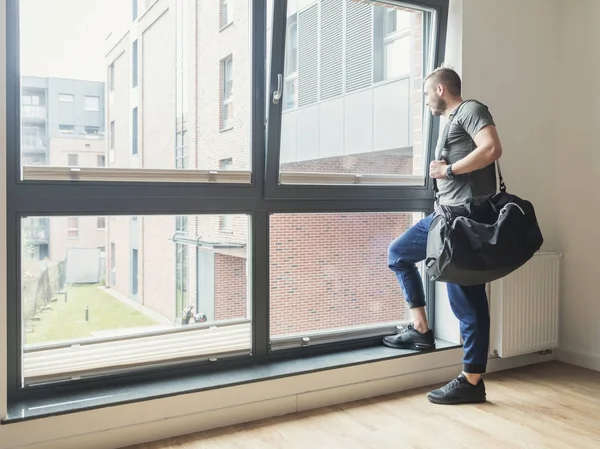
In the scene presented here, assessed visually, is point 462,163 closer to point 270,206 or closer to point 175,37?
point 270,206

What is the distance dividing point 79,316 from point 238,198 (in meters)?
0.93

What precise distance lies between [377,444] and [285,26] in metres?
2.03

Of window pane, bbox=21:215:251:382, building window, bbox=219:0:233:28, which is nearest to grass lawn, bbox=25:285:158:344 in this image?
window pane, bbox=21:215:251:382

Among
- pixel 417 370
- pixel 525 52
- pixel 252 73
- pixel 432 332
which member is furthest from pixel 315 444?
pixel 525 52

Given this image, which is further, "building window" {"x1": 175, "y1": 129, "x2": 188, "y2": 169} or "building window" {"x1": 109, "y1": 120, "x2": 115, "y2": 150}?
"building window" {"x1": 175, "y1": 129, "x2": 188, "y2": 169}

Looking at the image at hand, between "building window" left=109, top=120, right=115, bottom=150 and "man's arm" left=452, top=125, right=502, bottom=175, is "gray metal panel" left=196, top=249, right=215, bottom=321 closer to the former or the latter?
"building window" left=109, top=120, right=115, bottom=150

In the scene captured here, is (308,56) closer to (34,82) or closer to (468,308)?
(34,82)

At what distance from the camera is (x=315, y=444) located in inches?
97.0

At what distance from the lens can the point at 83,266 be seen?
2572 mm

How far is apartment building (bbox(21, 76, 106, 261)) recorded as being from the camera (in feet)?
7.94

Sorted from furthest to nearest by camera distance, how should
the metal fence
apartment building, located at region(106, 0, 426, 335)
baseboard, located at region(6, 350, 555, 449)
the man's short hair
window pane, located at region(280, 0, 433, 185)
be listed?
window pane, located at region(280, 0, 433, 185)
the man's short hair
apartment building, located at region(106, 0, 426, 335)
the metal fence
baseboard, located at region(6, 350, 555, 449)

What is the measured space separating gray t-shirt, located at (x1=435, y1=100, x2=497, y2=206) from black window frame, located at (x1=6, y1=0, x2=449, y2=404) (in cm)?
56

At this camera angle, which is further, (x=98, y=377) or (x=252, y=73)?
(x=252, y=73)

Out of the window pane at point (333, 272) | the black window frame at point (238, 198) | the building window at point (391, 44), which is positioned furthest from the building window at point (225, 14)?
the window pane at point (333, 272)
